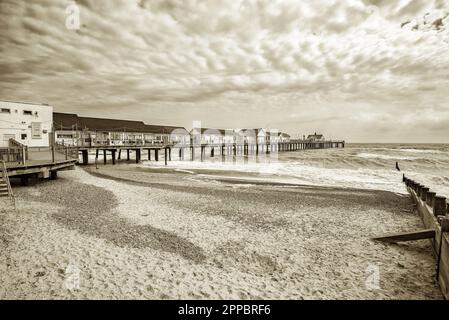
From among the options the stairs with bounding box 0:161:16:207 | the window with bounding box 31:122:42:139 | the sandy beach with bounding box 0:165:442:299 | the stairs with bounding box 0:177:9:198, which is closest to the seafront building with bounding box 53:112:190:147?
the window with bounding box 31:122:42:139

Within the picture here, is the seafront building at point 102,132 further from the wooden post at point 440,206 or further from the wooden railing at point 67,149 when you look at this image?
the wooden post at point 440,206

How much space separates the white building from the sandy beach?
20.3 metres

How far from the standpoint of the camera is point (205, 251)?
653cm

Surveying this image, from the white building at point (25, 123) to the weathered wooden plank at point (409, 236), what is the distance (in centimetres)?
3224

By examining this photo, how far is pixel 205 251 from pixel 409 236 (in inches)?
223

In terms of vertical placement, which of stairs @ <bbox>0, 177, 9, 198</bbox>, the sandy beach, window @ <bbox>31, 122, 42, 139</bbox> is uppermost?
window @ <bbox>31, 122, 42, 139</bbox>

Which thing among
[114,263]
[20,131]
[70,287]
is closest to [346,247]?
[114,263]

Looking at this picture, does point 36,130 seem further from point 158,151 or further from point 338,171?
point 338,171

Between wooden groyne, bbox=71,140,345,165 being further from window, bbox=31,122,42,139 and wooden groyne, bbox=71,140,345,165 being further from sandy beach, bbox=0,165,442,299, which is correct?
sandy beach, bbox=0,165,442,299

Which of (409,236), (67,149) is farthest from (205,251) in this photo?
(67,149)

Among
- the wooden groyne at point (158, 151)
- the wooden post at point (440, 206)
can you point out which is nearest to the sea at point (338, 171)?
the wooden groyne at point (158, 151)

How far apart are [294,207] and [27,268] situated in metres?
9.73

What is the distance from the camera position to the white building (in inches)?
989

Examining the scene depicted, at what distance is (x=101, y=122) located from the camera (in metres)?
57.8
